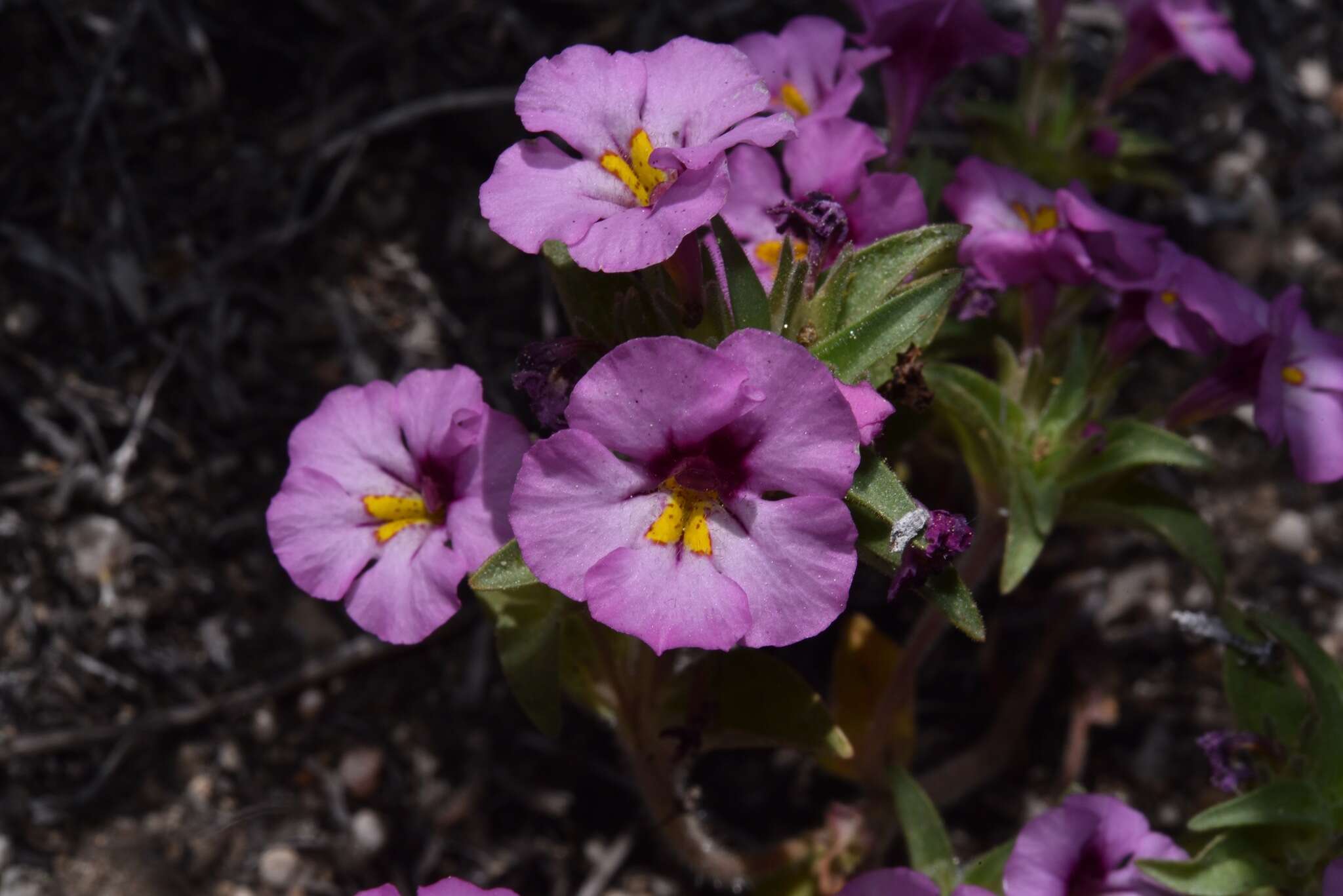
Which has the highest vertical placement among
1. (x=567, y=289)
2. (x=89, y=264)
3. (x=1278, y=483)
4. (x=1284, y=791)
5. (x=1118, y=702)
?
(x=567, y=289)

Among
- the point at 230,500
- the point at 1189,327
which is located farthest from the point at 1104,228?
the point at 230,500

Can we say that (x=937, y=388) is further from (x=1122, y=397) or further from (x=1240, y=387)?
(x=1122, y=397)

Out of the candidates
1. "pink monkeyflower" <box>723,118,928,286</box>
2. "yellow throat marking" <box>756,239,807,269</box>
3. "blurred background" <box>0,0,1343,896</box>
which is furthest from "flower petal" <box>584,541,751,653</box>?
"blurred background" <box>0,0,1343,896</box>

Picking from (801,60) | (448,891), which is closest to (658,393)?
(448,891)

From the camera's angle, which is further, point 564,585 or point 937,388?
point 937,388

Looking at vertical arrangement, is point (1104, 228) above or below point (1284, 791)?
above

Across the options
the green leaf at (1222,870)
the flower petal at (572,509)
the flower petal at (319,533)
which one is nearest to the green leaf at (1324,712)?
the green leaf at (1222,870)

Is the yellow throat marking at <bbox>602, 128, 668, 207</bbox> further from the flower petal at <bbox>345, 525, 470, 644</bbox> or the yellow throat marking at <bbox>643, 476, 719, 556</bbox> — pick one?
the flower petal at <bbox>345, 525, 470, 644</bbox>
